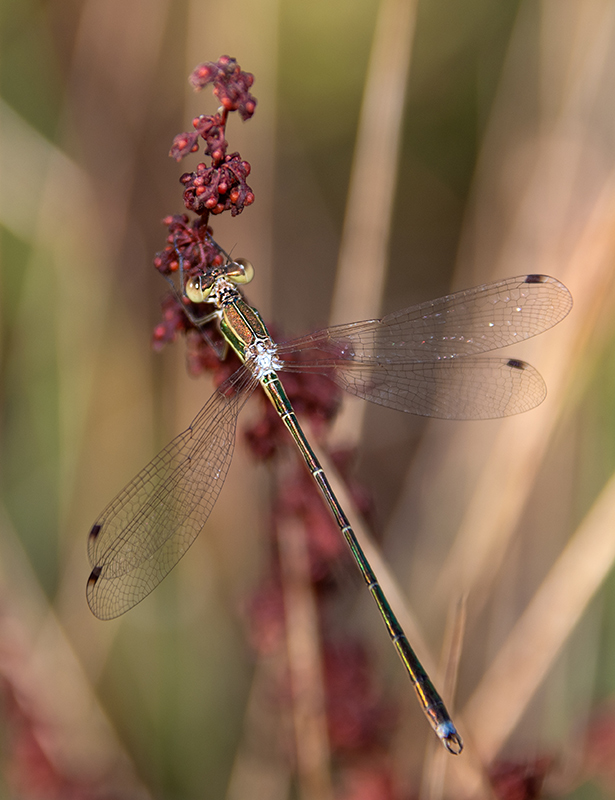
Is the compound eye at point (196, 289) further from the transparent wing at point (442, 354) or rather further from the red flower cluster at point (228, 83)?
the red flower cluster at point (228, 83)

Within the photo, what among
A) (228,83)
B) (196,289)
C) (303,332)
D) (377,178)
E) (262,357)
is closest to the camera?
(228,83)

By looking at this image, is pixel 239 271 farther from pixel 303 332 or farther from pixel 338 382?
pixel 303 332

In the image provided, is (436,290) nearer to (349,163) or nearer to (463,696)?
(349,163)

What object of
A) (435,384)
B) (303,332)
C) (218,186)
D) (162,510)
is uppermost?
(218,186)

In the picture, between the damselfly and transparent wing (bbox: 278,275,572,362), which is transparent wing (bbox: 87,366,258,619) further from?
transparent wing (bbox: 278,275,572,362)

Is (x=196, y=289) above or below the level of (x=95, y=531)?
above

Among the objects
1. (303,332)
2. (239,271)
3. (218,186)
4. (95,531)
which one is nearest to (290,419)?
(239,271)
